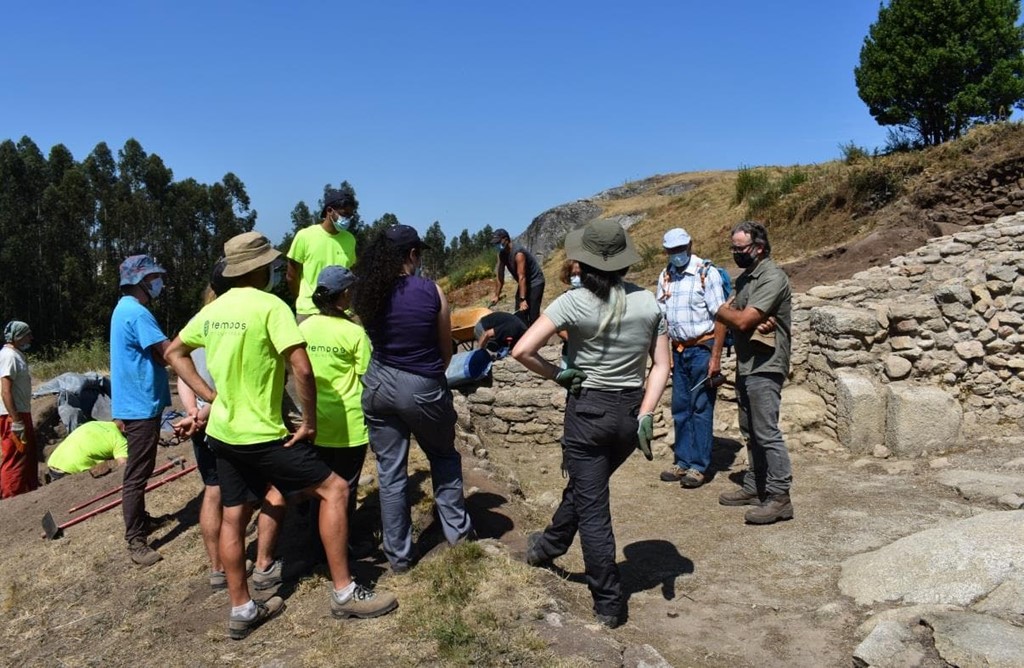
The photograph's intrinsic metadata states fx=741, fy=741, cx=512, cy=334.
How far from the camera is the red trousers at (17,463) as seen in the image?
732 cm

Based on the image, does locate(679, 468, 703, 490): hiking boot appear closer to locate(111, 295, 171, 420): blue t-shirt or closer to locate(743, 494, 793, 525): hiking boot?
locate(743, 494, 793, 525): hiking boot

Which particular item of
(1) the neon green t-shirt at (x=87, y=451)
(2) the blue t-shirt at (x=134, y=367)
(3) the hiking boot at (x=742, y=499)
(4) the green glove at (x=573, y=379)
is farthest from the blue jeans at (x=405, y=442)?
(1) the neon green t-shirt at (x=87, y=451)

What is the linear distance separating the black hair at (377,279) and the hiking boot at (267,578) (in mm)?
1424

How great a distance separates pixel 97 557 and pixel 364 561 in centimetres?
204

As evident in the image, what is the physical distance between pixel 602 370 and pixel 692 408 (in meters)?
2.76

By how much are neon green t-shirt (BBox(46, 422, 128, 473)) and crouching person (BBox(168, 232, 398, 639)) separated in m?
4.18

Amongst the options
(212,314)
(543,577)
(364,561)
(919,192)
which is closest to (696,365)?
(543,577)

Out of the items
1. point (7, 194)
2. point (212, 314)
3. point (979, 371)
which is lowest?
point (979, 371)

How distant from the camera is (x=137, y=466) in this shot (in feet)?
15.4

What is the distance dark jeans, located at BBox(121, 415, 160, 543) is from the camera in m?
4.68

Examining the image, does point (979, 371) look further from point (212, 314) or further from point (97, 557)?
point (97, 557)

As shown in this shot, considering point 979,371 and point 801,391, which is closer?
point 979,371

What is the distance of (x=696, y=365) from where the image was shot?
582 centimetres

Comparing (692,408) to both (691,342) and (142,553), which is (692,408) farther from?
(142,553)
